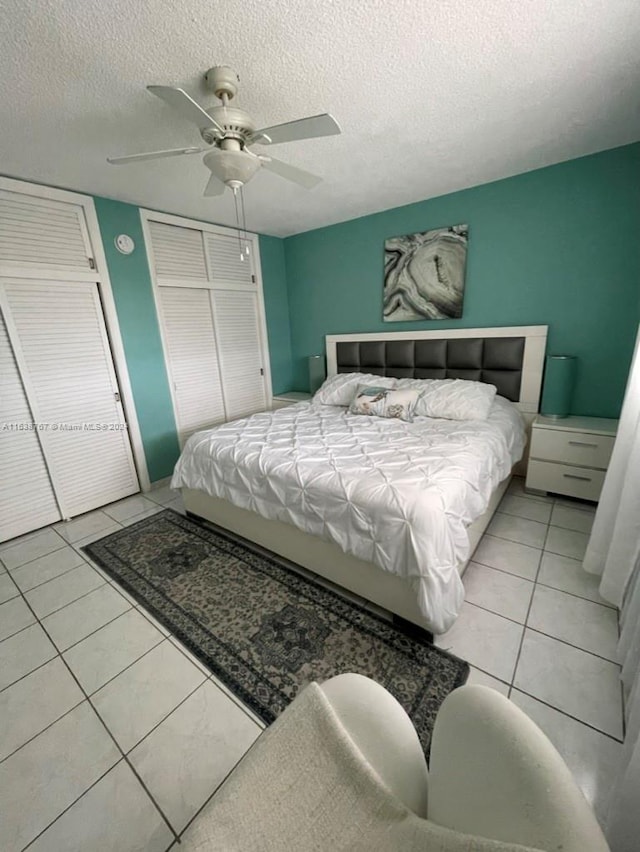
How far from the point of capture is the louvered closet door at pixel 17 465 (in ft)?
7.89

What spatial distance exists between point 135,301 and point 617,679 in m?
3.75

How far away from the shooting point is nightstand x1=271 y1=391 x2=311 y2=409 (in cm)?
405

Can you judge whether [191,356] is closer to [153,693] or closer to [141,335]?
[141,335]

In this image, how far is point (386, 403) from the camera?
2777 mm

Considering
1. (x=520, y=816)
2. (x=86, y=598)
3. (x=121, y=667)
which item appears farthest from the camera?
(x=86, y=598)

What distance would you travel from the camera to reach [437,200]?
2.99 meters

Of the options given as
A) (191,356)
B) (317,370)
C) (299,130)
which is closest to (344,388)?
(317,370)

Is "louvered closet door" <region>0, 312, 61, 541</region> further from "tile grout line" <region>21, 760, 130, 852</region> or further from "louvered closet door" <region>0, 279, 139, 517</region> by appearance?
"tile grout line" <region>21, 760, 130, 852</region>

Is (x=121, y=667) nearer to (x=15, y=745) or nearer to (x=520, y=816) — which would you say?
(x=15, y=745)

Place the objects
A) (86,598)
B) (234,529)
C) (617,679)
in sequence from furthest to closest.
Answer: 1. (234,529)
2. (86,598)
3. (617,679)

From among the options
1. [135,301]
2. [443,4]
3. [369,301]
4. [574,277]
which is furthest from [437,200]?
[135,301]

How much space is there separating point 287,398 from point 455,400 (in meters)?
2.03

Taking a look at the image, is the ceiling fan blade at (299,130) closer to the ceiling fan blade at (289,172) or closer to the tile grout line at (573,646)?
the ceiling fan blade at (289,172)

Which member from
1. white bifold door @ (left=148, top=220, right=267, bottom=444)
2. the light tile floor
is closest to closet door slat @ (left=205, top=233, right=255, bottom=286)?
white bifold door @ (left=148, top=220, right=267, bottom=444)
